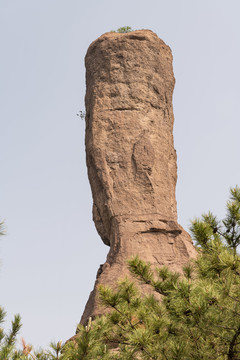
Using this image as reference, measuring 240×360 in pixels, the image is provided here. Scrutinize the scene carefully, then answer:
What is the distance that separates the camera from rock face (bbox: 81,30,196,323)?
53.2ft

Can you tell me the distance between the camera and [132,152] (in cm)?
1717

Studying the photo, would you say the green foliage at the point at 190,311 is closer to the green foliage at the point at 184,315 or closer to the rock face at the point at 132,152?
the green foliage at the point at 184,315

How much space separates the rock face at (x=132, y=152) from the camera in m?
16.2

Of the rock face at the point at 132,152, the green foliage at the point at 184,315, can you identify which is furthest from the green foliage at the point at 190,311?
the rock face at the point at 132,152

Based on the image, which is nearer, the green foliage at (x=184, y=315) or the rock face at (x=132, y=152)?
the green foliage at (x=184, y=315)

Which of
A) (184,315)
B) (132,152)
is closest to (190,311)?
(184,315)

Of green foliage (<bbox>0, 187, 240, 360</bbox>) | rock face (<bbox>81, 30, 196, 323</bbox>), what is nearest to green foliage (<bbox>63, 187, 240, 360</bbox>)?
green foliage (<bbox>0, 187, 240, 360</bbox>)

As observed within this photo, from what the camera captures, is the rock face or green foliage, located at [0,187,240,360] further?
the rock face

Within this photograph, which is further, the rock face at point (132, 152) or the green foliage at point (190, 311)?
the rock face at point (132, 152)

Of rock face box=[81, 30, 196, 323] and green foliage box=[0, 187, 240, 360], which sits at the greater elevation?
rock face box=[81, 30, 196, 323]

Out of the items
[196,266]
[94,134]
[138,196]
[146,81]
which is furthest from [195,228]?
[146,81]

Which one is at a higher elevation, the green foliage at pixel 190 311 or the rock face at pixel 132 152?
the rock face at pixel 132 152

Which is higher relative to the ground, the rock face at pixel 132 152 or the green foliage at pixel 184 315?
the rock face at pixel 132 152

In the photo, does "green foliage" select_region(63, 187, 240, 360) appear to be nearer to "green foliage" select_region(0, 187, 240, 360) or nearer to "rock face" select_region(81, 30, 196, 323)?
"green foliage" select_region(0, 187, 240, 360)
